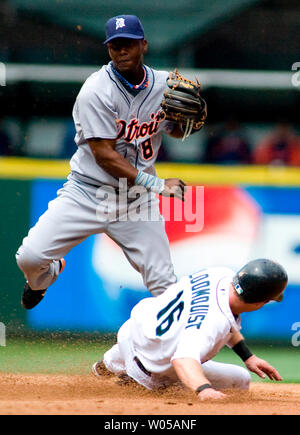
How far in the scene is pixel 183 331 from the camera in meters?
3.83

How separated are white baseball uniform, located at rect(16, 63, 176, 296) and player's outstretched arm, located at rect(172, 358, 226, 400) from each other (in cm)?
124

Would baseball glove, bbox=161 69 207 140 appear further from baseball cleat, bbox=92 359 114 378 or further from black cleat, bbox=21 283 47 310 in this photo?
baseball cleat, bbox=92 359 114 378

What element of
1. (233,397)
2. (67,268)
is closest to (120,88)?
(233,397)

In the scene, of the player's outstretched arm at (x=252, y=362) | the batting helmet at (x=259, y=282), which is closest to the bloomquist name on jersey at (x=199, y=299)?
the batting helmet at (x=259, y=282)

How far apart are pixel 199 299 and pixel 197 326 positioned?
169 mm

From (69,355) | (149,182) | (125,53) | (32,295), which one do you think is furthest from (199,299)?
(69,355)

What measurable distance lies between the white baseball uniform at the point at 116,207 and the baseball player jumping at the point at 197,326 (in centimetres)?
65

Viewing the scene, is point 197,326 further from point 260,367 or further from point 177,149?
point 177,149

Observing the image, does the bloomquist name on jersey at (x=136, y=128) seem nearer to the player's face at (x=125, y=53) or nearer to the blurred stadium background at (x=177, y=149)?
the player's face at (x=125, y=53)

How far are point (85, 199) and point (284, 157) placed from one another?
10.6 ft

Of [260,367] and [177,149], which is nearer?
[260,367]

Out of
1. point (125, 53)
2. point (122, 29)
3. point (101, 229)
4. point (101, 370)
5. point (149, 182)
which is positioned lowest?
point (101, 370)

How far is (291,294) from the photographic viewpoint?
6.79 meters

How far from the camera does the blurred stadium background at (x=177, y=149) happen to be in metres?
6.77
